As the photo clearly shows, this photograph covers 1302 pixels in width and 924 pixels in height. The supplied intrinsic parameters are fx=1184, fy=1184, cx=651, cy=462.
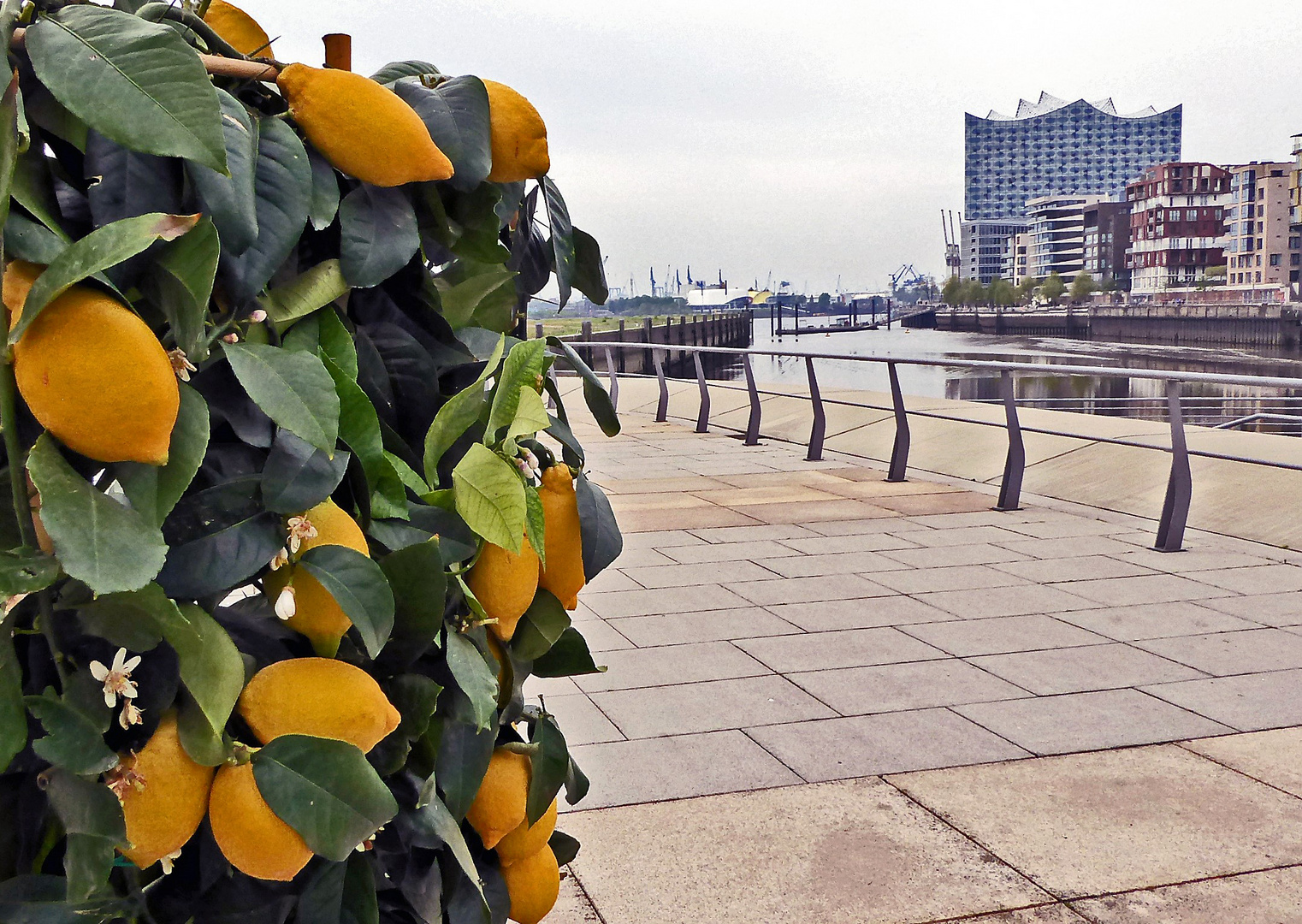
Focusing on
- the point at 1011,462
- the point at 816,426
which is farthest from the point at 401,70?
the point at 816,426

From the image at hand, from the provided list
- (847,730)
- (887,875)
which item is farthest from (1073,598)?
(887,875)

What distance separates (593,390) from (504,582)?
0.70 ft

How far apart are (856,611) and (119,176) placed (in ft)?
14.7

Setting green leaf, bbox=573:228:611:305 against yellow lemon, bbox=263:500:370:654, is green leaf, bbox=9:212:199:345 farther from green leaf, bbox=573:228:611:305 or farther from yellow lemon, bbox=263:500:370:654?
green leaf, bbox=573:228:611:305

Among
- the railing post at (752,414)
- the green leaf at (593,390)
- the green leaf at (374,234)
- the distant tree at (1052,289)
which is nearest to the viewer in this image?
the green leaf at (374,234)

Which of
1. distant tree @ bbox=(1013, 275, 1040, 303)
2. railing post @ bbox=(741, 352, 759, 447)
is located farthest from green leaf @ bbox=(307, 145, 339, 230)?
distant tree @ bbox=(1013, 275, 1040, 303)

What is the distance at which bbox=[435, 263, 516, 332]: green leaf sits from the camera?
1.04 m

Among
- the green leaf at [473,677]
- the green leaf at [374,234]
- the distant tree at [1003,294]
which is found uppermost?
the distant tree at [1003,294]

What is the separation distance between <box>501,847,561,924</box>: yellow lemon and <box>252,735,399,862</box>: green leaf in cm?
38

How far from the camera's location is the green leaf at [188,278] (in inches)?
26.8

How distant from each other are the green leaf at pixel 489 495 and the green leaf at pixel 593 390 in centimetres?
18

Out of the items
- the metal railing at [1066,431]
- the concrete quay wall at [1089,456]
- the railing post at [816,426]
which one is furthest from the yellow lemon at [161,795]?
the railing post at [816,426]

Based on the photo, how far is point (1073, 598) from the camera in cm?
518

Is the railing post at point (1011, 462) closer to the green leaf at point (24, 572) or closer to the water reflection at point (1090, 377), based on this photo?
the green leaf at point (24, 572)
